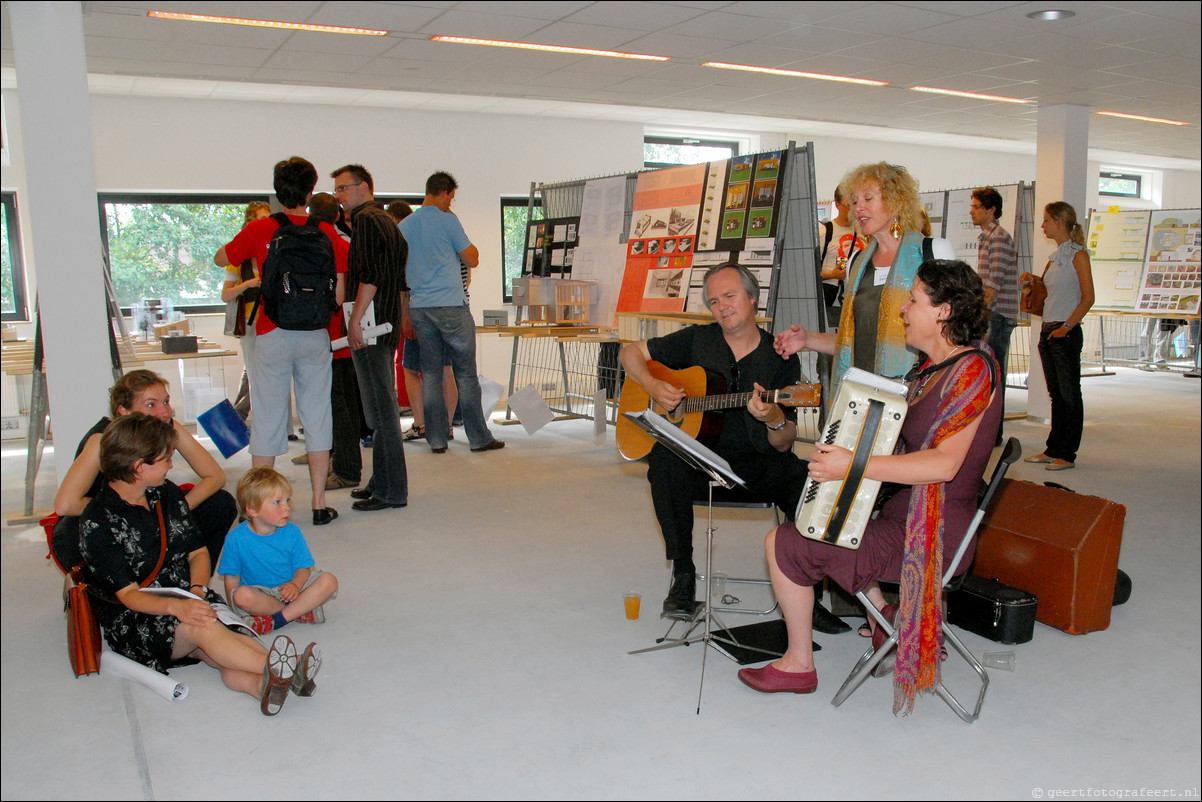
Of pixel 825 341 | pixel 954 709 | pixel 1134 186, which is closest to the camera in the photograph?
pixel 954 709

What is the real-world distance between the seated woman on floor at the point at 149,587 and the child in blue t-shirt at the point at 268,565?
268 mm

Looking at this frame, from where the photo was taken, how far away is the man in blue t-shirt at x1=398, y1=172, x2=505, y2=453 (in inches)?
227

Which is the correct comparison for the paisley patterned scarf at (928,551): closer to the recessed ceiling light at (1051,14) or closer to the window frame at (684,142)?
the recessed ceiling light at (1051,14)

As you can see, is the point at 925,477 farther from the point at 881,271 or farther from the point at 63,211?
the point at 63,211

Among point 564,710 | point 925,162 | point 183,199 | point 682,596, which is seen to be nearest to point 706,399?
point 682,596

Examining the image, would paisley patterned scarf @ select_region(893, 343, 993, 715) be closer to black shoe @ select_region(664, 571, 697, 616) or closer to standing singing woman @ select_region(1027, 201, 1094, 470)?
black shoe @ select_region(664, 571, 697, 616)

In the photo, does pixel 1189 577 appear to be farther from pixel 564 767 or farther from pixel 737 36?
pixel 737 36

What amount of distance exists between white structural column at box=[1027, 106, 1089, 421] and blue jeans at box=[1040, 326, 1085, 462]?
188cm

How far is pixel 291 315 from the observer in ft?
14.0

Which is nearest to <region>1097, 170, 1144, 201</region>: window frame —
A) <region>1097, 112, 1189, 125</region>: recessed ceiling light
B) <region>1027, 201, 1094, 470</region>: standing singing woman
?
<region>1097, 112, 1189, 125</region>: recessed ceiling light

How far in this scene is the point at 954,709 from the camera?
2580 millimetres

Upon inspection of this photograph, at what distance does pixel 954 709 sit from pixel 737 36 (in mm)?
4445

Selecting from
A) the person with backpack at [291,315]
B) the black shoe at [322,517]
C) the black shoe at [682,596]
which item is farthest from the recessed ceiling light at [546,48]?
the black shoe at [682,596]

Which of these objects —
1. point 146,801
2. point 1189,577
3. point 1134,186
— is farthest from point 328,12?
point 1134,186
